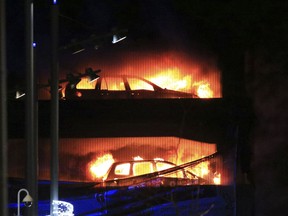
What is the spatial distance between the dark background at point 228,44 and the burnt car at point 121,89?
1.00 m

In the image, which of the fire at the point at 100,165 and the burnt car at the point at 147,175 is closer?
the burnt car at the point at 147,175

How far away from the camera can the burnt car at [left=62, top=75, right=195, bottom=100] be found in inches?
711

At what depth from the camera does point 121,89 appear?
18234mm

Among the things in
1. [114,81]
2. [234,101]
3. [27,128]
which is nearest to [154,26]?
[114,81]

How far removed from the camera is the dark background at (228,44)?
15.2 meters

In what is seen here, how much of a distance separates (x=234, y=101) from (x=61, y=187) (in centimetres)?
594

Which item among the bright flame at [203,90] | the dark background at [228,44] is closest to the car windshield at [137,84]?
the dark background at [228,44]

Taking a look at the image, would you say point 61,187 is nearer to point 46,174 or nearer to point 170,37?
point 46,174

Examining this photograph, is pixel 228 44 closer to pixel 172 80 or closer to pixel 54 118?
pixel 172 80

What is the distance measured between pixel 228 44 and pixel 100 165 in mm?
5520

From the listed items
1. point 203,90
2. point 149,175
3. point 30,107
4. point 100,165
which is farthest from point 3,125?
point 203,90

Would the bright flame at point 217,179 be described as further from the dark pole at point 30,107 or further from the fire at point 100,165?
the dark pole at point 30,107

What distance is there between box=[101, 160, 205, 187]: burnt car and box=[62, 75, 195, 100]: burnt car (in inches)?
84.0

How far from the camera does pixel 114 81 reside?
18344 mm
